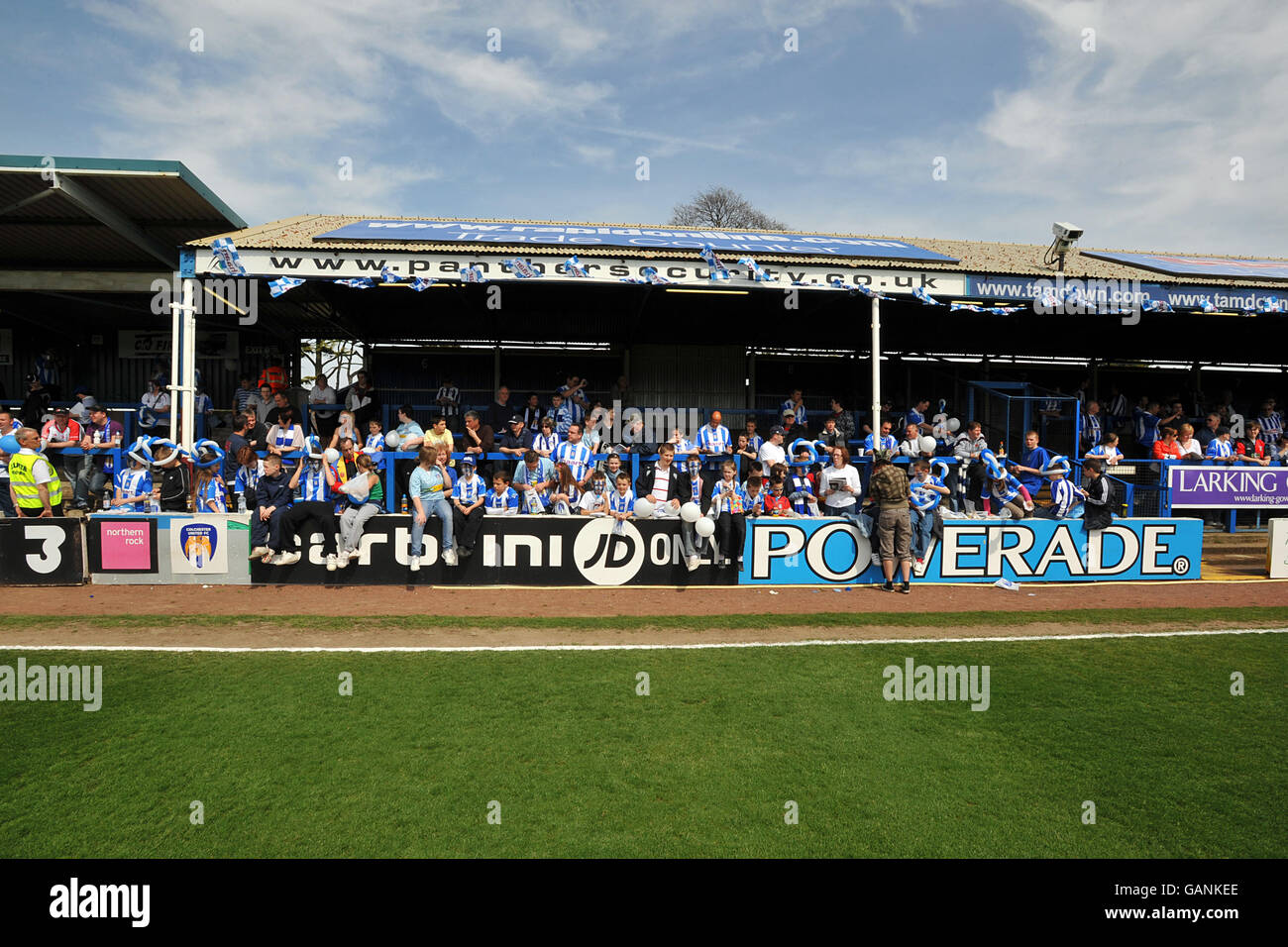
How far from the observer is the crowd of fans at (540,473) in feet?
36.7

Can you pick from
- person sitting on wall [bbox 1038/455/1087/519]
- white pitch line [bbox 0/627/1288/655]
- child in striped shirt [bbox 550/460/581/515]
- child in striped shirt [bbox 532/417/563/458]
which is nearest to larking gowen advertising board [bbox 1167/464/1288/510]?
person sitting on wall [bbox 1038/455/1087/519]

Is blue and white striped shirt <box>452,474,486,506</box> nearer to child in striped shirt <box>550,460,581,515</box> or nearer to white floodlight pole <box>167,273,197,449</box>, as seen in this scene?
child in striped shirt <box>550,460,581,515</box>

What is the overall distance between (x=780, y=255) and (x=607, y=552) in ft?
22.4

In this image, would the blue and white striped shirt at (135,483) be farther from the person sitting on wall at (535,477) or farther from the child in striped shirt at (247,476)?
the person sitting on wall at (535,477)

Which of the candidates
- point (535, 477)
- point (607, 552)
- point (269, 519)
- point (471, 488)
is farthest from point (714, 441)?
point (269, 519)

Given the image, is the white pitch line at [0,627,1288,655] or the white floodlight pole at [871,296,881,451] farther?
the white floodlight pole at [871,296,881,451]

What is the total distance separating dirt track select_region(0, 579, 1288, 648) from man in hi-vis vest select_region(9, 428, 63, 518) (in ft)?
4.91

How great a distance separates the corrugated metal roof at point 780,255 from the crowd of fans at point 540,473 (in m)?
3.01

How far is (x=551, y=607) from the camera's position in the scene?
1013 cm

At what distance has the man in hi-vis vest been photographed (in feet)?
36.5
